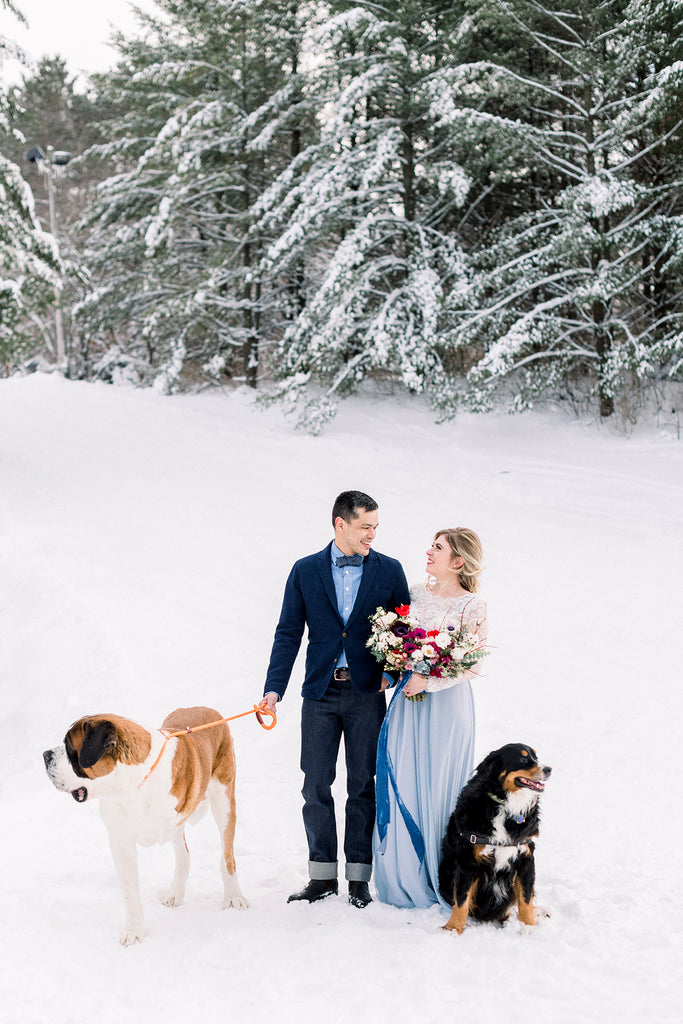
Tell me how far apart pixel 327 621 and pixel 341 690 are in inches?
12.6

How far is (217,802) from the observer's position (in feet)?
13.1

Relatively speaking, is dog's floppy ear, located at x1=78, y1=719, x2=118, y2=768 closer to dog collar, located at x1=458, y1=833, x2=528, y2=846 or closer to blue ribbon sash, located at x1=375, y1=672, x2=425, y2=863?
blue ribbon sash, located at x1=375, y1=672, x2=425, y2=863

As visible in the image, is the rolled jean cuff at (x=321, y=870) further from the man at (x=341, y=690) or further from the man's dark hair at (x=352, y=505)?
the man's dark hair at (x=352, y=505)

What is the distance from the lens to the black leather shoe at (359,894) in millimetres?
3996

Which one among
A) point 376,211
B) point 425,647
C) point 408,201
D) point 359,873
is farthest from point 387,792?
point 376,211

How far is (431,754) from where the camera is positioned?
12.9 feet

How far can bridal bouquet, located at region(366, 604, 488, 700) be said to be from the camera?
12.2 feet

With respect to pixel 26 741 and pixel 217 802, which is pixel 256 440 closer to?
pixel 26 741

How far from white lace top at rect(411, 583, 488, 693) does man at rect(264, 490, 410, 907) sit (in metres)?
0.20

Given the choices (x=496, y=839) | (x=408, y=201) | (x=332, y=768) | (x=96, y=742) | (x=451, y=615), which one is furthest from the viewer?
(x=408, y=201)

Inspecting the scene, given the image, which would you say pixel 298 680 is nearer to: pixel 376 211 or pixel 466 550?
pixel 466 550

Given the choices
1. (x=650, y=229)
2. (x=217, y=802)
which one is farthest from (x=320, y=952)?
(x=650, y=229)

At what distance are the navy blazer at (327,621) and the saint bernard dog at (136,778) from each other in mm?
487

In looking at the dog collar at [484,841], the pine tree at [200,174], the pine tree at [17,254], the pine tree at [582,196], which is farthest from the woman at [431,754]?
the pine tree at [200,174]
